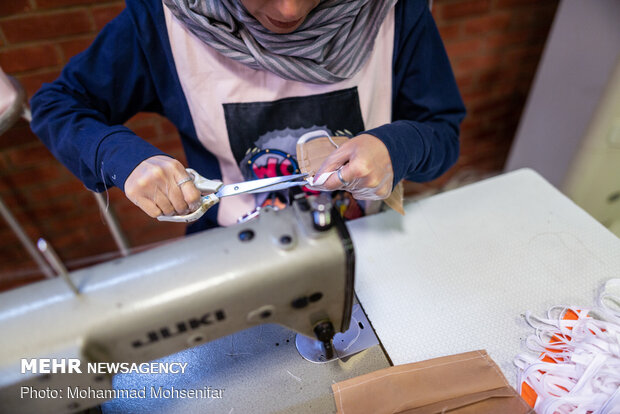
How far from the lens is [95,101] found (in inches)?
34.7

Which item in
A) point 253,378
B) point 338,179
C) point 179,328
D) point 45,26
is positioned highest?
point 45,26

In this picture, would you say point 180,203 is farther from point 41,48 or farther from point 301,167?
point 41,48

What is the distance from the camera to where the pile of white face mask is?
60 cm

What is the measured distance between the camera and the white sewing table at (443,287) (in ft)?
2.18

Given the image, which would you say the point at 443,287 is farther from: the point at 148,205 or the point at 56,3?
the point at 56,3

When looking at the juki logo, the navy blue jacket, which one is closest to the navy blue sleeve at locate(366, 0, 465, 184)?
the navy blue jacket

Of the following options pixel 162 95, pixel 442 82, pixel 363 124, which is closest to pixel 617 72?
pixel 442 82

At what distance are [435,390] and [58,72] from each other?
139cm

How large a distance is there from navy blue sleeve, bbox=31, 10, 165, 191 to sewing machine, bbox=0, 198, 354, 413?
0.30 metres

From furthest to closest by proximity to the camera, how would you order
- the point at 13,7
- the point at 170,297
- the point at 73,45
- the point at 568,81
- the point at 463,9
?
the point at 463,9, the point at 568,81, the point at 73,45, the point at 13,7, the point at 170,297

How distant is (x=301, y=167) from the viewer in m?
0.86

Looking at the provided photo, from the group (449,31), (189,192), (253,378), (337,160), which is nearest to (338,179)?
(337,160)

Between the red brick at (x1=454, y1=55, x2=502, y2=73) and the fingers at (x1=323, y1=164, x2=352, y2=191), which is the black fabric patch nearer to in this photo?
the fingers at (x1=323, y1=164, x2=352, y2=191)

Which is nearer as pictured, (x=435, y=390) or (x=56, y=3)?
(x=435, y=390)
